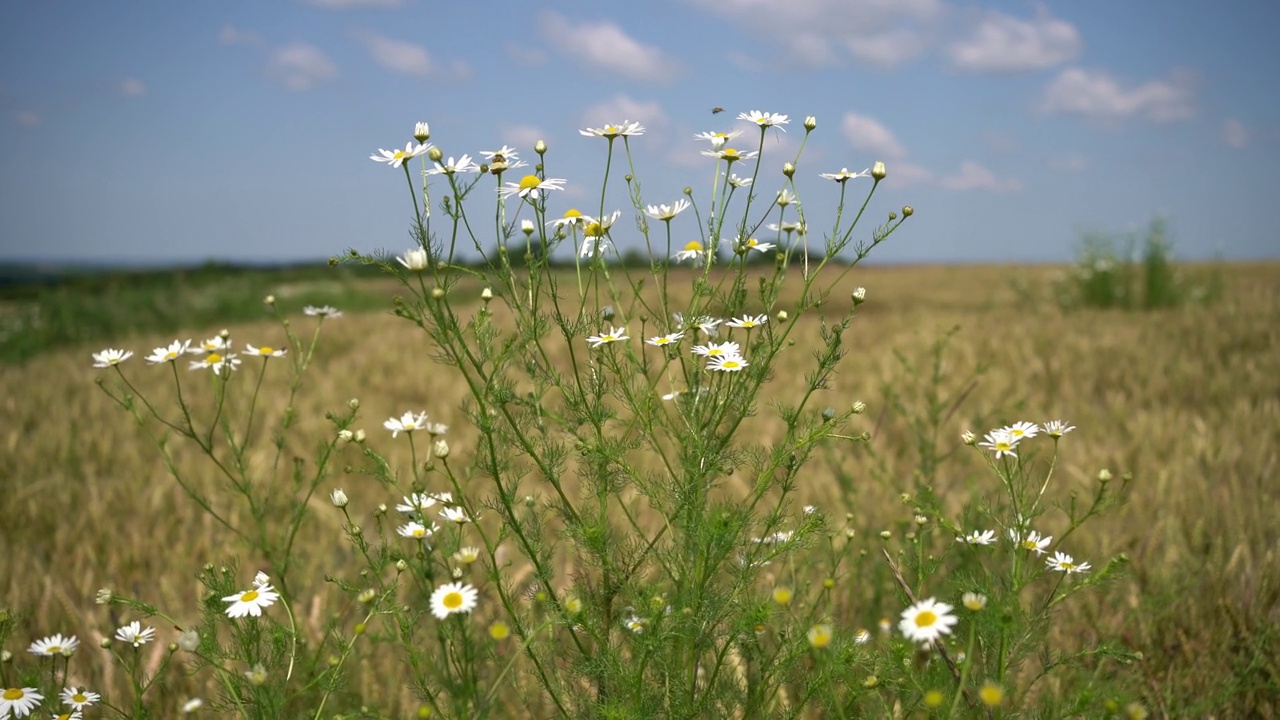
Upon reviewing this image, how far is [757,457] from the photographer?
1779mm

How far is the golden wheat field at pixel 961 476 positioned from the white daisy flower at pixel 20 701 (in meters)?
0.61

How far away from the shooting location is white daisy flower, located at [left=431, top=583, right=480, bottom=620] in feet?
4.20

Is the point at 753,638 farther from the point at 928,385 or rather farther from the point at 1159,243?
the point at 1159,243

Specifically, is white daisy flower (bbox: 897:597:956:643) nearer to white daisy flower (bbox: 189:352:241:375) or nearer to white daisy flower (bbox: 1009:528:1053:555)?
white daisy flower (bbox: 1009:528:1053:555)

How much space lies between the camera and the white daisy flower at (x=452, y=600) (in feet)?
4.20

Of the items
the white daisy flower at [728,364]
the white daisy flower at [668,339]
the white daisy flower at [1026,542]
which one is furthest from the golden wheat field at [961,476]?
the white daisy flower at [1026,542]

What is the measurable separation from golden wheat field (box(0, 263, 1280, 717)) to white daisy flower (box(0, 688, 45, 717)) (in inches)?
24.1

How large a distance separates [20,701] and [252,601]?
48 centimetres

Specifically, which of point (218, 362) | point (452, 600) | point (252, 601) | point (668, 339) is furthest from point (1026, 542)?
point (218, 362)

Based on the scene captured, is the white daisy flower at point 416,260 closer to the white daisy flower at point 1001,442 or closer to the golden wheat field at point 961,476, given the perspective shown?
the golden wheat field at point 961,476

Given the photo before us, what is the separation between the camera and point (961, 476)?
3.85 meters

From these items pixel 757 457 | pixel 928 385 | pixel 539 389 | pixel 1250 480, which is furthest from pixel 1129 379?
pixel 539 389

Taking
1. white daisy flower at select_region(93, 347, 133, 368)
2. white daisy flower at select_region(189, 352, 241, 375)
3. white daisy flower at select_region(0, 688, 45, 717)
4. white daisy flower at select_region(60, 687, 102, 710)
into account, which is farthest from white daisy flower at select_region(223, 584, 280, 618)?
white daisy flower at select_region(93, 347, 133, 368)

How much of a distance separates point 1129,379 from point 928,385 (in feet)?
4.40
